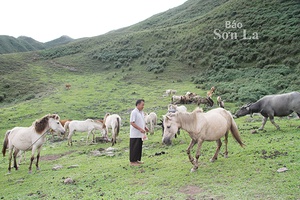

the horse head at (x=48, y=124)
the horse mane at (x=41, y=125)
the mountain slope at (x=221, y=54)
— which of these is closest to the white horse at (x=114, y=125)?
the horse head at (x=48, y=124)

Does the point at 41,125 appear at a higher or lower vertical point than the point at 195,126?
lower

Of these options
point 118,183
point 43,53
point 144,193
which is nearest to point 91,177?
point 118,183

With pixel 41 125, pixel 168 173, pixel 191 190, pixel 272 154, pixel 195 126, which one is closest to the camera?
pixel 191 190

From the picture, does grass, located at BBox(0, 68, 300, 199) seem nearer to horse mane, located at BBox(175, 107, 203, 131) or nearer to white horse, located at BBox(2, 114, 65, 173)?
white horse, located at BBox(2, 114, 65, 173)

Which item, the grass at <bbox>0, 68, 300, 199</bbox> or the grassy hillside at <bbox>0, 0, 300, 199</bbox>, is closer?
the grass at <bbox>0, 68, 300, 199</bbox>

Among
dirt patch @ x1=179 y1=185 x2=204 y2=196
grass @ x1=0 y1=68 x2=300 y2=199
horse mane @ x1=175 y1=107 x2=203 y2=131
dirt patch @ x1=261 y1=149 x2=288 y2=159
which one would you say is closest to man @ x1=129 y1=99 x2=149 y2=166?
grass @ x1=0 y1=68 x2=300 y2=199

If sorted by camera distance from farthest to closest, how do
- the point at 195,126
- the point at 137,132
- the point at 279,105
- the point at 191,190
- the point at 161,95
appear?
1. the point at 161,95
2. the point at 279,105
3. the point at 137,132
4. the point at 195,126
5. the point at 191,190

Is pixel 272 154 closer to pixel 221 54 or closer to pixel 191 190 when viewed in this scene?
pixel 191 190

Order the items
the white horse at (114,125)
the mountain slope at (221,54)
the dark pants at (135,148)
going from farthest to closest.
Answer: the mountain slope at (221,54) → the white horse at (114,125) → the dark pants at (135,148)

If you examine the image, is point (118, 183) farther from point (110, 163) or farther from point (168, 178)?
point (110, 163)

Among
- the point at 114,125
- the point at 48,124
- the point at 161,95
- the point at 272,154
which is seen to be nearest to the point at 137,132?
the point at 48,124

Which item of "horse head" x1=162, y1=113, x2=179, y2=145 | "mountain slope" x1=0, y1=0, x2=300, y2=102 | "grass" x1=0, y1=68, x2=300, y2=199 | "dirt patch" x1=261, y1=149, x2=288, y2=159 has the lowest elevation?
"grass" x1=0, y1=68, x2=300, y2=199

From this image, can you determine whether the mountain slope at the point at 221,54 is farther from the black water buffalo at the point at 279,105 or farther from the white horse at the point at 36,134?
the white horse at the point at 36,134

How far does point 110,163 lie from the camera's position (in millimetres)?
11109
